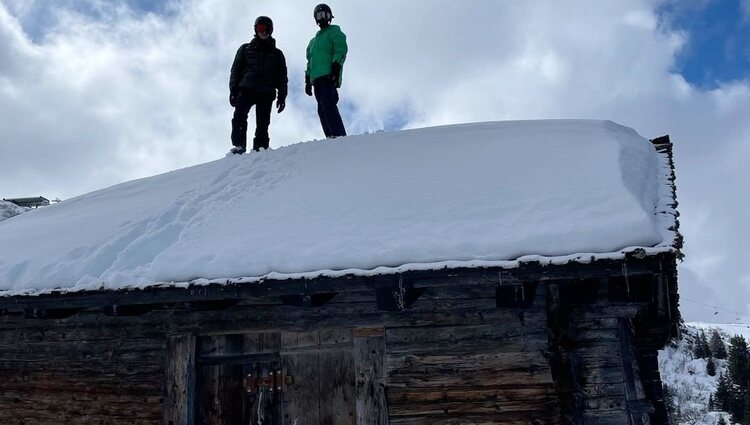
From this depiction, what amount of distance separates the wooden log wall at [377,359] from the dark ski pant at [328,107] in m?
4.03

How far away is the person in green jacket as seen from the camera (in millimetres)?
8078

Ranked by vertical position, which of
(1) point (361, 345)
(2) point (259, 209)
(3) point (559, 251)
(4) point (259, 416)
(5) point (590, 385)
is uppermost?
(2) point (259, 209)

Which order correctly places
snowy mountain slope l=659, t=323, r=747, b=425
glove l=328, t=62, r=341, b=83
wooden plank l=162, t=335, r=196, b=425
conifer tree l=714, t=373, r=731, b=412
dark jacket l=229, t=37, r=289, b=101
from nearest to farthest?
1. wooden plank l=162, t=335, r=196, b=425
2. glove l=328, t=62, r=341, b=83
3. dark jacket l=229, t=37, r=289, b=101
4. conifer tree l=714, t=373, r=731, b=412
5. snowy mountain slope l=659, t=323, r=747, b=425

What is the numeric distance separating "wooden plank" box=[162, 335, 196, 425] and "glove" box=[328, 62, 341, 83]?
434 cm

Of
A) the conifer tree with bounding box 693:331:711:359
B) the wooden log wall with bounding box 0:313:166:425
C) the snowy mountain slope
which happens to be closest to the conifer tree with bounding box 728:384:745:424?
the snowy mountain slope

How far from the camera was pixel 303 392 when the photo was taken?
197 inches

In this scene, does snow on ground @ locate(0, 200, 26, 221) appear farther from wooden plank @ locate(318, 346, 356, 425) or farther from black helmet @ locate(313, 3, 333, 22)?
wooden plank @ locate(318, 346, 356, 425)

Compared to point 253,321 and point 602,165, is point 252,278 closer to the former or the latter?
point 253,321

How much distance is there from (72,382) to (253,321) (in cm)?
213

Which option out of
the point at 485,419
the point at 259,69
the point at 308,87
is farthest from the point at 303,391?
the point at 259,69

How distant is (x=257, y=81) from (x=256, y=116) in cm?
59

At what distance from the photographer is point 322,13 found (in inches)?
325

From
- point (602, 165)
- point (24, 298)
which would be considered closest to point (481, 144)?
point (602, 165)

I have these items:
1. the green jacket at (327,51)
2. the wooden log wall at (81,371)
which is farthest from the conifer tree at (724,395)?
the wooden log wall at (81,371)
